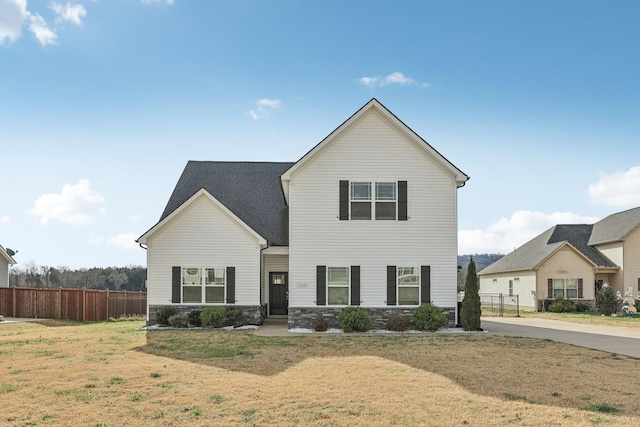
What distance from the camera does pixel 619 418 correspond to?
26.4 ft

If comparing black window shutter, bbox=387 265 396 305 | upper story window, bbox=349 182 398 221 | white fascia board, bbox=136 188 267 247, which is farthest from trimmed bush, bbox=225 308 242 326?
black window shutter, bbox=387 265 396 305

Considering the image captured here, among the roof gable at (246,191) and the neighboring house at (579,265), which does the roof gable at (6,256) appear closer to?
the roof gable at (246,191)

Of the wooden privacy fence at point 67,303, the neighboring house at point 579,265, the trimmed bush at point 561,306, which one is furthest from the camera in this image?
the neighboring house at point 579,265

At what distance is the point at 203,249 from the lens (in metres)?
22.0

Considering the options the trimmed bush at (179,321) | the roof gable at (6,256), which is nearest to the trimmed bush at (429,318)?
the trimmed bush at (179,321)

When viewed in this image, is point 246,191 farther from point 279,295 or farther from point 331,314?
point 331,314

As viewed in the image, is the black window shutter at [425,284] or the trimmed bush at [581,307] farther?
the trimmed bush at [581,307]

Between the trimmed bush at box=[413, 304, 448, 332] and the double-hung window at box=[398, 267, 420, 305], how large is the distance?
727mm

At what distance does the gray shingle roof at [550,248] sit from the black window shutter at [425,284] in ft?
60.8

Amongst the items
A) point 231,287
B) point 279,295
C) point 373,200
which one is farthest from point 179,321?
point 373,200

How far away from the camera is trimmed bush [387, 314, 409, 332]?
797 inches

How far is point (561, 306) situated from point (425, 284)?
18418 mm

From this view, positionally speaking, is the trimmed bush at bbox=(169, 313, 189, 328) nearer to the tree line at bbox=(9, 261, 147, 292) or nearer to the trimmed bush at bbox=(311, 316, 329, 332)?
the trimmed bush at bbox=(311, 316, 329, 332)

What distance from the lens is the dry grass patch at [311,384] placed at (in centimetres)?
805
